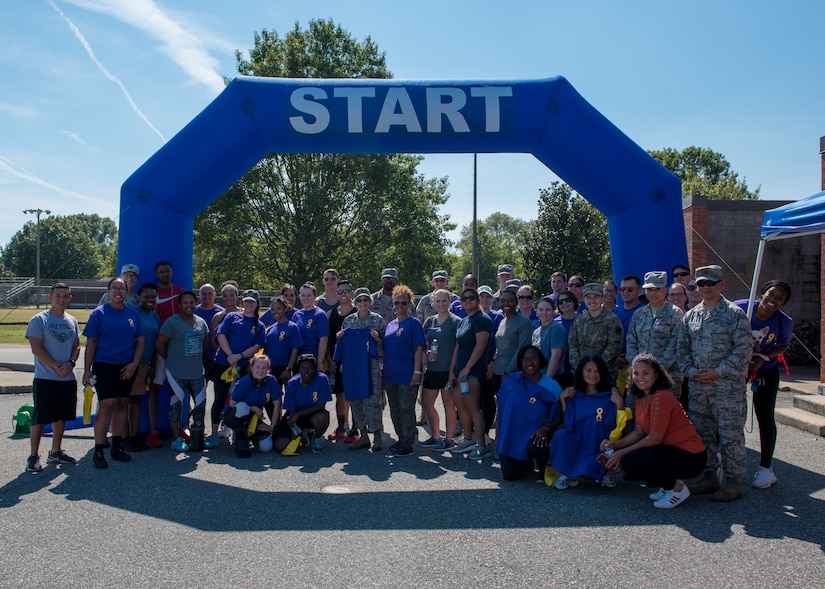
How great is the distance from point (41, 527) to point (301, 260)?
699 inches

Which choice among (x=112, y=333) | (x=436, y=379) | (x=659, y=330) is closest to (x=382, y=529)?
(x=436, y=379)

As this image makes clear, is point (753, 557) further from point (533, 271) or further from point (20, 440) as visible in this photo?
point (533, 271)

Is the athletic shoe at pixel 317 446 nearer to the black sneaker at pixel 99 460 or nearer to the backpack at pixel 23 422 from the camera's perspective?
the black sneaker at pixel 99 460

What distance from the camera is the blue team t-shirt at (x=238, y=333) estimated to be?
6.86 meters

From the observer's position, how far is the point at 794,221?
6273 millimetres

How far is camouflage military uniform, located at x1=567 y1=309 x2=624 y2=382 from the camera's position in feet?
18.7

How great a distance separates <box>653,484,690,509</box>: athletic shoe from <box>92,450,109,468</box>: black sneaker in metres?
5.00

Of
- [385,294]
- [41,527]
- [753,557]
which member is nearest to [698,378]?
[753,557]

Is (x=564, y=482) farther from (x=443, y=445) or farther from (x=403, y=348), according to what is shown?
(x=403, y=348)

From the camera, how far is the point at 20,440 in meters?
6.93

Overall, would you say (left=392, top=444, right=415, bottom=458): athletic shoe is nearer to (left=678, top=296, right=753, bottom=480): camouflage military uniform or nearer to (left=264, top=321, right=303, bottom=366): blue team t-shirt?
(left=264, top=321, right=303, bottom=366): blue team t-shirt

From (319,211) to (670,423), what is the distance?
17570 millimetres

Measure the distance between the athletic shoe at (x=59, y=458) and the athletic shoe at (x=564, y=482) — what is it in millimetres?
4670

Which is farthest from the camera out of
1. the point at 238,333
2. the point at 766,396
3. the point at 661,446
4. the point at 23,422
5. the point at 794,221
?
the point at 23,422
